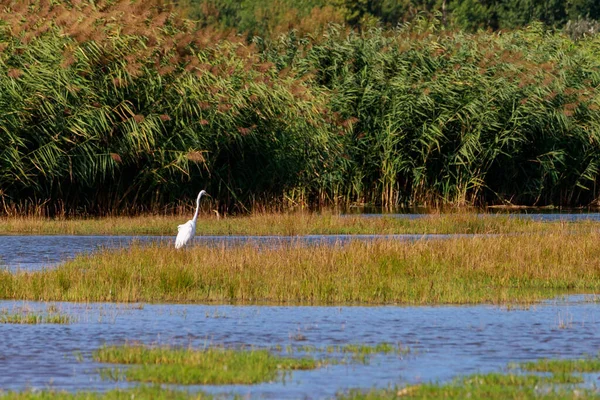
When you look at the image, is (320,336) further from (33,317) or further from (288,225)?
(288,225)

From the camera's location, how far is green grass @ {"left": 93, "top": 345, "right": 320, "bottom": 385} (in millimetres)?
10797

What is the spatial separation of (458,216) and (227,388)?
18.0 m

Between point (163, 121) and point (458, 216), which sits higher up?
point (163, 121)

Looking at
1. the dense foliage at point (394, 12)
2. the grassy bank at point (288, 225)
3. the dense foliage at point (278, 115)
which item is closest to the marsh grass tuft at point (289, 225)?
the grassy bank at point (288, 225)

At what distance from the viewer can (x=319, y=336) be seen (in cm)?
1337

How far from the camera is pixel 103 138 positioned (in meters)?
29.2

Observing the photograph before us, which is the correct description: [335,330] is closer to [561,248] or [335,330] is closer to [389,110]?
[561,248]

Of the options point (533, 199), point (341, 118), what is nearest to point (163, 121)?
point (341, 118)

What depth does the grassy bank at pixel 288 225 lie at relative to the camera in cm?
2648

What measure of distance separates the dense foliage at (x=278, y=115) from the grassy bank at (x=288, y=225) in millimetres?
1558

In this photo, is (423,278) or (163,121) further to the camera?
(163,121)

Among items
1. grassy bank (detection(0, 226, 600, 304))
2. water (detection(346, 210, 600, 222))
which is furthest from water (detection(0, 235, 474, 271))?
water (detection(346, 210, 600, 222))

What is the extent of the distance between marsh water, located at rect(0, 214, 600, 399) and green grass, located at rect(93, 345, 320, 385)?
0.62 feet

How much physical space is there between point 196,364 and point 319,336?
2.38 m
